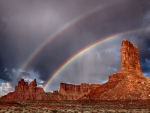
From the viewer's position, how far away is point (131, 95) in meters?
90.2

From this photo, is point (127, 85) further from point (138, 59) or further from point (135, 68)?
point (138, 59)

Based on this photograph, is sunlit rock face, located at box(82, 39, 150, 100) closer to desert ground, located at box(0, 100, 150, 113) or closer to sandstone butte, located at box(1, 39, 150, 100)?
sandstone butte, located at box(1, 39, 150, 100)

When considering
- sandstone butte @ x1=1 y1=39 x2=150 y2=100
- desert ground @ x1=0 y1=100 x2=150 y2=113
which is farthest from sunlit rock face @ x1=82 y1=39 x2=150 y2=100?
desert ground @ x1=0 y1=100 x2=150 y2=113

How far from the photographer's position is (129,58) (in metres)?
128

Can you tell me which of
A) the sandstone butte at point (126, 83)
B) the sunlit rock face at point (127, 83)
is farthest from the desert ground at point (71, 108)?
the sandstone butte at point (126, 83)

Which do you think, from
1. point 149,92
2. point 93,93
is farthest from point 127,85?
point 93,93

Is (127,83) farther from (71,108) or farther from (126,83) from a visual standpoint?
(71,108)

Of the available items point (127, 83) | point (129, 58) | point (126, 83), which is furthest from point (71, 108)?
point (129, 58)

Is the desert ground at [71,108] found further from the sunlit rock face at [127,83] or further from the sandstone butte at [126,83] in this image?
the sandstone butte at [126,83]

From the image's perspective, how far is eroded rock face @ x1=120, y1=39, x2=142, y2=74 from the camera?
124 meters

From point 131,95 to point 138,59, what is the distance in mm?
48475

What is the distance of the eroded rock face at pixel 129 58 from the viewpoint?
124438 millimetres

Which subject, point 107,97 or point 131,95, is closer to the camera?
point 131,95

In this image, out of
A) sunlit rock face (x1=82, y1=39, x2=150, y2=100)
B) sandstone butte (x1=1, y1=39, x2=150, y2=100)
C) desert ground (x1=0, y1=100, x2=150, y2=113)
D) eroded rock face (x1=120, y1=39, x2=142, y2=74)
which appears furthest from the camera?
eroded rock face (x1=120, y1=39, x2=142, y2=74)
